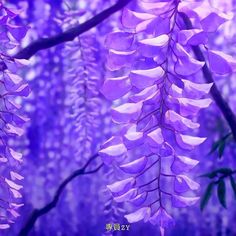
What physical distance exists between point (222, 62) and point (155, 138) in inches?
4.1

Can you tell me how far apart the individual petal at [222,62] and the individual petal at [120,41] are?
94mm

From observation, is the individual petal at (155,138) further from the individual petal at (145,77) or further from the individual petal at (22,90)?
the individual petal at (22,90)

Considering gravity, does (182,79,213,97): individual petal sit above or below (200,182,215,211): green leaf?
above

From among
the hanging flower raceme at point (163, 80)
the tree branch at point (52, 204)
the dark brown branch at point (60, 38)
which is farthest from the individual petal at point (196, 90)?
the tree branch at point (52, 204)

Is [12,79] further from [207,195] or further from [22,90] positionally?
[207,195]

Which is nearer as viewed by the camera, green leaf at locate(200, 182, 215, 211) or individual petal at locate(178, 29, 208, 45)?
individual petal at locate(178, 29, 208, 45)

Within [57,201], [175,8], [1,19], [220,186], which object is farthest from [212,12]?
[57,201]

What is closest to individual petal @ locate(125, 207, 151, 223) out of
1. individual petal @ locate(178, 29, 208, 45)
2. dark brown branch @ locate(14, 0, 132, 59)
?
individual petal @ locate(178, 29, 208, 45)

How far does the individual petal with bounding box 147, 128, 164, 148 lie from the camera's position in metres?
0.50

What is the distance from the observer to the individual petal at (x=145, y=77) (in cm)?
49

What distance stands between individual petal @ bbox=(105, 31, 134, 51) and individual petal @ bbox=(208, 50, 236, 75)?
0.31ft

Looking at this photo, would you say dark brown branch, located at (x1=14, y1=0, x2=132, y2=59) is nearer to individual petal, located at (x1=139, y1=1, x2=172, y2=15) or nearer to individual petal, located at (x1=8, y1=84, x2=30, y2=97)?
individual petal, located at (x1=8, y1=84, x2=30, y2=97)

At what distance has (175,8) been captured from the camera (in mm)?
520

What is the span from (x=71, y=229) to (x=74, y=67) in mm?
353
